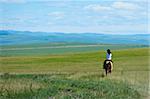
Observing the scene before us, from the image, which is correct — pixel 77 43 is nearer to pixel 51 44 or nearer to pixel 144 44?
pixel 51 44

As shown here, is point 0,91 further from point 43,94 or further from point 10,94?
point 43,94

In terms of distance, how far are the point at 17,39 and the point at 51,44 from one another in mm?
21154

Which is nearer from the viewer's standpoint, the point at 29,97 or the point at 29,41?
the point at 29,97

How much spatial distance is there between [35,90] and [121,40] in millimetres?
87015

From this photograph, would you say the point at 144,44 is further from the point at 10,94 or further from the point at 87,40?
the point at 10,94

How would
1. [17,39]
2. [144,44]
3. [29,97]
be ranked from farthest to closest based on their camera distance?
[17,39], [144,44], [29,97]

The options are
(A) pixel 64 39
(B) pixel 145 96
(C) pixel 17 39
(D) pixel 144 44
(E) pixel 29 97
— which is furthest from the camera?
(A) pixel 64 39

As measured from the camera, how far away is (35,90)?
53.6 ft

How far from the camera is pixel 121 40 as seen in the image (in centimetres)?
10250

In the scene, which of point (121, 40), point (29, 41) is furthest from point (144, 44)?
point (29, 41)

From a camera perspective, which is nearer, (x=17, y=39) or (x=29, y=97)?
(x=29, y=97)

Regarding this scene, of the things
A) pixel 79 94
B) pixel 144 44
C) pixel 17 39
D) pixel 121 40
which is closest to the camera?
pixel 79 94

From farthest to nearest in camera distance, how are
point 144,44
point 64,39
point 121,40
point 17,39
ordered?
point 64,39 < point 17,39 < point 121,40 < point 144,44

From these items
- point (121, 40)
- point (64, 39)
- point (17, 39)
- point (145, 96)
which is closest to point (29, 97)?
point (145, 96)
